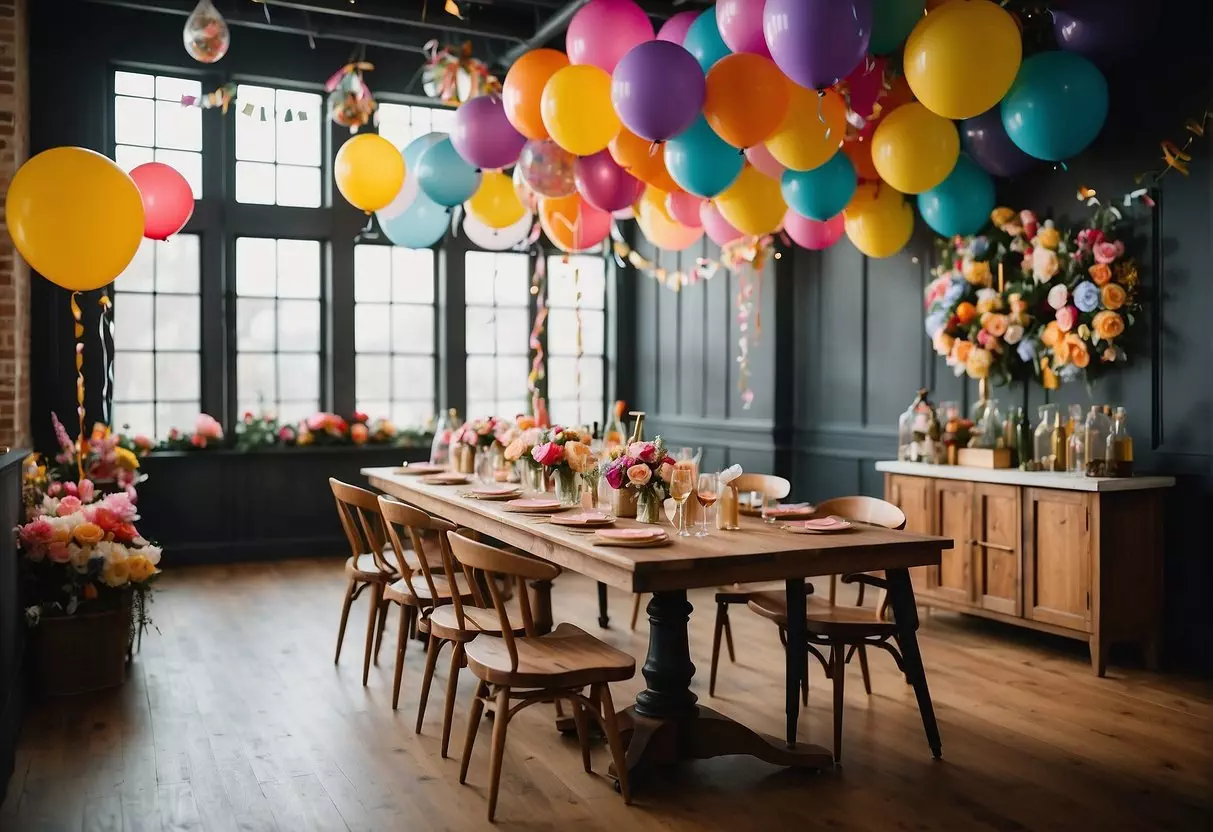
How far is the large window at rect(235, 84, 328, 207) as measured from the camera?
7715 millimetres

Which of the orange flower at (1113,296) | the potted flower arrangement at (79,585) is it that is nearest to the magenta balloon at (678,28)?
the orange flower at (1113,296)

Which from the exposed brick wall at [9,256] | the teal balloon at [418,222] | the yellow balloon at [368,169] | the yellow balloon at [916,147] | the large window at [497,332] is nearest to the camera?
the yellow balloon at [916,147]

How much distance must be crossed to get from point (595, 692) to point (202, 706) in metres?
1.81

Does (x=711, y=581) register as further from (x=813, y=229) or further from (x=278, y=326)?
(x=278, y=326)

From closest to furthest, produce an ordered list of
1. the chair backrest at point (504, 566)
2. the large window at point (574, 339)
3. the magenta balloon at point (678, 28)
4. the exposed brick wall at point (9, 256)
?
the chair backrest at point (504, 566) < the magenta balloon at point (678, 28) < the exposed brick wall at point (9, 256) < the large window at point (574, 339)

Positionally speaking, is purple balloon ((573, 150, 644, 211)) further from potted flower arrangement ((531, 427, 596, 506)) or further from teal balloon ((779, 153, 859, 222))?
potted flower arrangement ((531, 427, 596, 506))

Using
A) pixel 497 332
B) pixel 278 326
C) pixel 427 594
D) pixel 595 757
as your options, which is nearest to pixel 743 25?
pixel 427 594

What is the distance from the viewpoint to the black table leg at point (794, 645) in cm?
353

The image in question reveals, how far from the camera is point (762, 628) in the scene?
5.39 metres

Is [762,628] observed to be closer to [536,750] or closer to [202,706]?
[536,750]

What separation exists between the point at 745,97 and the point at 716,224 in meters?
1.59

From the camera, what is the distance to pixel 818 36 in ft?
12.2

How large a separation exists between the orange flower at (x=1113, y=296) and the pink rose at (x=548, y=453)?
2.65m

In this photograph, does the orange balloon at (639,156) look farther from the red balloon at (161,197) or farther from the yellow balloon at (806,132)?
the red balloon at (161,197)
